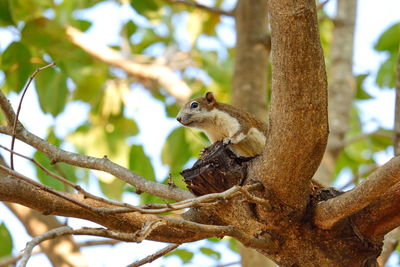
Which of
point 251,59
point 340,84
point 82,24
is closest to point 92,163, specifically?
point 251,59

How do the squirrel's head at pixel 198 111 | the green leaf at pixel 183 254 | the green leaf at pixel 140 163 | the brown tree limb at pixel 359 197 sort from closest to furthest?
1. the brown tree limb at pixel 359 197
2. the green leaf at pixel 140 163
3. the green leaf at pixel 183 254
4. the squirrel's head at pixel 198 111

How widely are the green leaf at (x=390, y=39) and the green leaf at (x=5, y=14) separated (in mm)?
2900

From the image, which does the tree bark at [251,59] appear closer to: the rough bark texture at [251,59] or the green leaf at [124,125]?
the rough bark texture at [251,59]

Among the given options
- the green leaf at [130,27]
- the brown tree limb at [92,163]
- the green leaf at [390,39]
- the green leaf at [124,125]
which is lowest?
the brown tree limb at [92,163]

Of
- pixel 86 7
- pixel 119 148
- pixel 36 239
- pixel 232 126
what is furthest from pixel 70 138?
pixel 36 239

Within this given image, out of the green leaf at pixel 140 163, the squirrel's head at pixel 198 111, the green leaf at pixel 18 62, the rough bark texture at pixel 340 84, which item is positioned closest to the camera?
the green leaf at pixel 140 163

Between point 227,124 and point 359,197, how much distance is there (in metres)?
2.20

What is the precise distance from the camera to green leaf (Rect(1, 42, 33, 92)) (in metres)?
4.21

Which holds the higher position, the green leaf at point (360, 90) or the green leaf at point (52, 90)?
the green leaf at point (360, 90)

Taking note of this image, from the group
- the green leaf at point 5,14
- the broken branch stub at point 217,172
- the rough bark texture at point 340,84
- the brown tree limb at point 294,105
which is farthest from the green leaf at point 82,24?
the brown tree limb at point 294,105

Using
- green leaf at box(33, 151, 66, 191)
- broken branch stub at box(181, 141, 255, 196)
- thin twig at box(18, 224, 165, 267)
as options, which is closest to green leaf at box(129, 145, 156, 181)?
green leaf at box(33, 151, 66, 191)

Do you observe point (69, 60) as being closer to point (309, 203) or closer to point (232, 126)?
point (232, 126)

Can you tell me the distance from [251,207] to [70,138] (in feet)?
14.5

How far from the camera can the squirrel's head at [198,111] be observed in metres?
4.86
